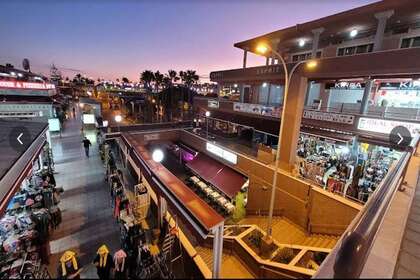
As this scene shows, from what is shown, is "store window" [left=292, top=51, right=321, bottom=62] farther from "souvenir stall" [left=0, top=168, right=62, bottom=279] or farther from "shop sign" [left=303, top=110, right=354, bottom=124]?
"souvenir stall" [left=0, top=168, right=62, bottom=279]

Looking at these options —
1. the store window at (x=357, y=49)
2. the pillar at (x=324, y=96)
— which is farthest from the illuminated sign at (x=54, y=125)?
the store window at (x=357, y=49)

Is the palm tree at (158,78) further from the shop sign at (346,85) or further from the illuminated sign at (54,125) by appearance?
the shop sign at (346,85)

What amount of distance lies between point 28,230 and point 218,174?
40.8ft

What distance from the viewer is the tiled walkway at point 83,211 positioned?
729 centimetres

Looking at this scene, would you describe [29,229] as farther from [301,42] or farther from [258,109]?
[301,42]

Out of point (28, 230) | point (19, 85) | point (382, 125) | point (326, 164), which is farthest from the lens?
point (19, 85)

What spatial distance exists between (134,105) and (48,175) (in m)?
40.2

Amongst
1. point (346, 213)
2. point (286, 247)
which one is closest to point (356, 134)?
point (346, 213)

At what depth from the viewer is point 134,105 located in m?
48.8

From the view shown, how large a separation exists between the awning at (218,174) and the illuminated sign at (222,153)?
3.29 feet

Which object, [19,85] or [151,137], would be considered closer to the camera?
[151,137]

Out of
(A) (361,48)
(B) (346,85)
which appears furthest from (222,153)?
(A) (361,48)

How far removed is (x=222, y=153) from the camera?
1680cm

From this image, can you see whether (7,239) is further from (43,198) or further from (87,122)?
(87,122)
